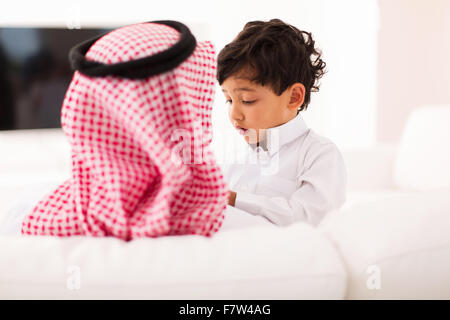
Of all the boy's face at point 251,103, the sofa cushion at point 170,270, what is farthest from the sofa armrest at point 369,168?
the sofa cushion at point 170,270

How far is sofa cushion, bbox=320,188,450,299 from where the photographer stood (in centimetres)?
51

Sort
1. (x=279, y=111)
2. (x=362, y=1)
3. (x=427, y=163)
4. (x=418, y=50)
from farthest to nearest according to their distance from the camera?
1. (x=418, y=50)
2. (x=362, y=1)
3. (x=427, y=163)
4. (x=279, y=111)

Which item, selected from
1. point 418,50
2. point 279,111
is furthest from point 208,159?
point 418,50

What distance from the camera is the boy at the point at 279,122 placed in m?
0.98

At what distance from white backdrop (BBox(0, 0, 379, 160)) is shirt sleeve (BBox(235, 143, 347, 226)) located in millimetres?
1739

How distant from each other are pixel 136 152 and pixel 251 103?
542 mm

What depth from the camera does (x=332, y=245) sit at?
0.53 m

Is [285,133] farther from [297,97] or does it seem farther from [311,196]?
[311,196]

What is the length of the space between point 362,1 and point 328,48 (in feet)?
1.33

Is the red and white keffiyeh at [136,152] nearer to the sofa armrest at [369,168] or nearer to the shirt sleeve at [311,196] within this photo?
the shirt sleeve at [311,196]

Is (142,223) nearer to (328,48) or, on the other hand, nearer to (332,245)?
(332,245)

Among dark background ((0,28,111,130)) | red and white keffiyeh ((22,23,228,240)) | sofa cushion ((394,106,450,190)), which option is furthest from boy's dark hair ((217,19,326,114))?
dark background ((0,28,111,130))

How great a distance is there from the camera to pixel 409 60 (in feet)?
11.6

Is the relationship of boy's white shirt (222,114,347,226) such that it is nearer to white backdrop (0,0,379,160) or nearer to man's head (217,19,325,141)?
man's head (217,19,325,141)
